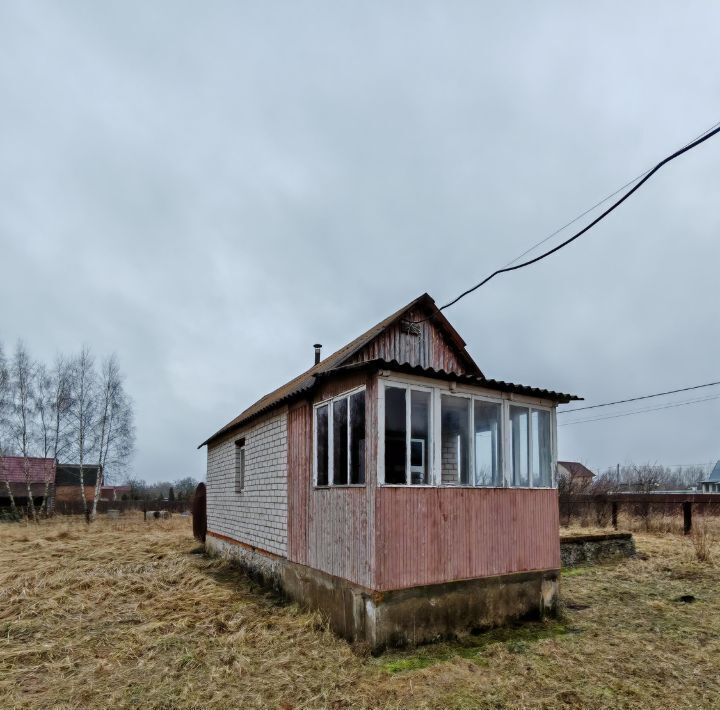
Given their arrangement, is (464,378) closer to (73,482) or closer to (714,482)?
(73,482)

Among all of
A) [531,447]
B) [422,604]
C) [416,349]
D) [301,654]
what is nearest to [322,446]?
[422,604]

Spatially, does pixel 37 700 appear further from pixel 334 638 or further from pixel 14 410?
pixel 14 410

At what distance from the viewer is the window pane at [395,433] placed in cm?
679

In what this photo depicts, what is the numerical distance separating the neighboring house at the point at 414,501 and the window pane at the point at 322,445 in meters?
0.02

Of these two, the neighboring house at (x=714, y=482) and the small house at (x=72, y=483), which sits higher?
the small house at (x=72, y=483)

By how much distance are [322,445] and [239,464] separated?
5944mm

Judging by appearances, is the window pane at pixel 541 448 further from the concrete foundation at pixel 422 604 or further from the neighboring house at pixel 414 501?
the concrete foundation at pixel 422 604

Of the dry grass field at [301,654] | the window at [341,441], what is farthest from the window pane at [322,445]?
the dry grass field at [301,654]

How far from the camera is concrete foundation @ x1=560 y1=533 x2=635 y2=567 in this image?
495 inches

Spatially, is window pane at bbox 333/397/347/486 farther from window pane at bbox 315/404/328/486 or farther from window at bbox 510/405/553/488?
window at bbox 510/405/553/488

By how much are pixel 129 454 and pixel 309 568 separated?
29.8 metres

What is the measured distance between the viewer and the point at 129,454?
1361 inches

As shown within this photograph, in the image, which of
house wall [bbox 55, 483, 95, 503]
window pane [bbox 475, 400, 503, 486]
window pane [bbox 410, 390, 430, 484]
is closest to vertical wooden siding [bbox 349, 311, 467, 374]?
window pane [bbox 475, 400, 503, 486]

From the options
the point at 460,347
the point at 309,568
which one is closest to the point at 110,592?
the point at 309,568
